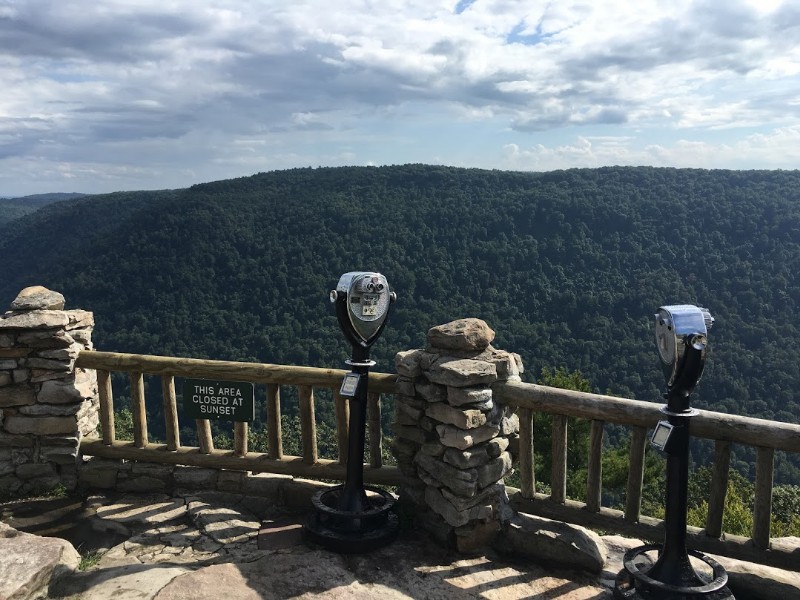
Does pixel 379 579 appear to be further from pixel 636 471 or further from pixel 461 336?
pixel 636 471

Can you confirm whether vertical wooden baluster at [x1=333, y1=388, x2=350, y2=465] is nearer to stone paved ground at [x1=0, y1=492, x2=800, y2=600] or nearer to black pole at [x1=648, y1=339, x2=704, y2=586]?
stone paved ground at [x1=0, y1=492, x2=800, y2=600]

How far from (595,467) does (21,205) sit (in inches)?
5765

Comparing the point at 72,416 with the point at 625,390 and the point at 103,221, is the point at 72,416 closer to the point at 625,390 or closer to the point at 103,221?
the point at 625,390

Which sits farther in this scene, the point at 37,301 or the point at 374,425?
the point at 37,301

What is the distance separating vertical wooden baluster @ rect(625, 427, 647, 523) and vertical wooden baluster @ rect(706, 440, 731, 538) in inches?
14.8

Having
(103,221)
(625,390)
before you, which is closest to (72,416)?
(625,390)

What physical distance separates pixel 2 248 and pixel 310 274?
5124 cm

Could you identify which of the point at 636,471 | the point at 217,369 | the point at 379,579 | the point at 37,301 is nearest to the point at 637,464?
the point at 636,471

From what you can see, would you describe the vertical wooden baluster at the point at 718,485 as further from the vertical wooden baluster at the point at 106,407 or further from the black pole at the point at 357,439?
the vertical wooden baluster at the point at 106,407

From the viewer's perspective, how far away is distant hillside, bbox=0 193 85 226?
115 metres

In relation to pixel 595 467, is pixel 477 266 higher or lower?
lower

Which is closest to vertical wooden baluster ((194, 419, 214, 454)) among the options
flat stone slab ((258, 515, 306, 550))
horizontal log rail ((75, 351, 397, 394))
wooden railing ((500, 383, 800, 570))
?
horizontal log rail ((75, 351, 397, 394))

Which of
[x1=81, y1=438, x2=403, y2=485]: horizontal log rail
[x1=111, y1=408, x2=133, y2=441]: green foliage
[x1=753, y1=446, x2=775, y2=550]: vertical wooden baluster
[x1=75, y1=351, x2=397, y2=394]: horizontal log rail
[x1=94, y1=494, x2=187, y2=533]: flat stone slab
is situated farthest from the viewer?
[x1=111, y1=408, x2=133, y2=441]: green foliage

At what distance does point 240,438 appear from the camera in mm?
4617
